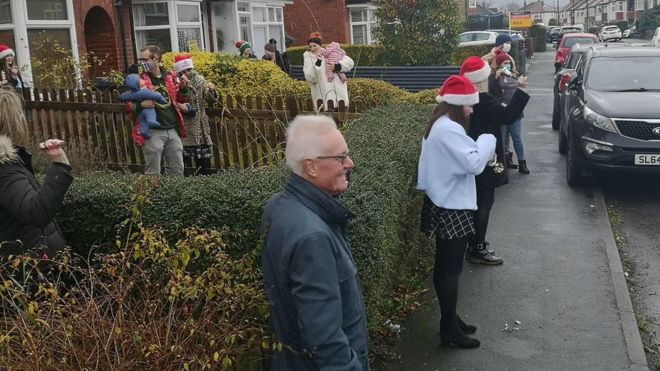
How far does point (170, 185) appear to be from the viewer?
185 inches

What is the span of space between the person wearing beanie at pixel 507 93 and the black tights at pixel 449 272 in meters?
3.36

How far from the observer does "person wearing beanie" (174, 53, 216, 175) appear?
29.7ft

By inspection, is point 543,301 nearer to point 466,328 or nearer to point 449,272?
point 466,328

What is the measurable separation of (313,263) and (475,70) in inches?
144

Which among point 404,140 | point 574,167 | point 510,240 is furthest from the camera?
point 574,167

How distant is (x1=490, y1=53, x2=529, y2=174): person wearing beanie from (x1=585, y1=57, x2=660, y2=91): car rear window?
47.3 inches

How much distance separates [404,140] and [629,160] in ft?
13.9

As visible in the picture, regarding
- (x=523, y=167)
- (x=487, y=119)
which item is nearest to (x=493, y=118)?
(x=487, y=119)

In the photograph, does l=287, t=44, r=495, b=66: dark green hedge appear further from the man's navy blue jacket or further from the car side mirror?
the man's navy blue jacket

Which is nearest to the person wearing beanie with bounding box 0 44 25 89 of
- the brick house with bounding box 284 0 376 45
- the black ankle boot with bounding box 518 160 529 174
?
the black ankle boot with bounding box 518 160 529 174

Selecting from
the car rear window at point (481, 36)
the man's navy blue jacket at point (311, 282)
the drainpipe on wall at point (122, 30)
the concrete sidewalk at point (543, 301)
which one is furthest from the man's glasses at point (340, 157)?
the car rear window at point (481, 36)

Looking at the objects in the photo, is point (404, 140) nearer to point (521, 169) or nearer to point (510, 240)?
point (510, 240)

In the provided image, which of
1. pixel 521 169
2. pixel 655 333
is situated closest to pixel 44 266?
pixel 655 333

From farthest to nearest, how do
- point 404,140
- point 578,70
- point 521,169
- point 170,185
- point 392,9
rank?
point 392,9 → point 578,70 → point 521,169 → point 404,140 → point 170,185
